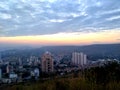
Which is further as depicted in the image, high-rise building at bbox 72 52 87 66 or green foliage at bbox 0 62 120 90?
high-rise building at bbox 72 52 87 66

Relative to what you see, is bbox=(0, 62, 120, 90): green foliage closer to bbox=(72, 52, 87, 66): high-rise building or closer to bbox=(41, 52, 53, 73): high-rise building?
bbox=(41, 52, 53, 73): high-rise building

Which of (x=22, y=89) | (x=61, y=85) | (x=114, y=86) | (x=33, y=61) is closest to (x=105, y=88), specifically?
(x=114, y=86)

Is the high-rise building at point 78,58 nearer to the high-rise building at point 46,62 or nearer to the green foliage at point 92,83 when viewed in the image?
the high-rise building at point 46,62

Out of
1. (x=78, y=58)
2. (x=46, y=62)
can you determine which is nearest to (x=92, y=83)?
(x=46, y=62)

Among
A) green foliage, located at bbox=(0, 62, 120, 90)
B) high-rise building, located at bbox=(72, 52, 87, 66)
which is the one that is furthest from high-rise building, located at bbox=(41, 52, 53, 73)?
green foliage, located at bbox=(0, 62, 120, 90)

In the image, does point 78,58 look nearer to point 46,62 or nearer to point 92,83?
point 46,62

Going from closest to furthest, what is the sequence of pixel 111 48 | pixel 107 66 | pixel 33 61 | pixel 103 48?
pixel 107 66 → pixel 111 48 → pixel 103 48 → pixel 33 61

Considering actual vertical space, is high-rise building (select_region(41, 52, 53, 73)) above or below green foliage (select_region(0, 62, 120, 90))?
below

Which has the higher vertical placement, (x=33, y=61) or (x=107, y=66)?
(x=107, y=66)

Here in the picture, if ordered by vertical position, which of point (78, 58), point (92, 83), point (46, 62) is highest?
point (92, 83)

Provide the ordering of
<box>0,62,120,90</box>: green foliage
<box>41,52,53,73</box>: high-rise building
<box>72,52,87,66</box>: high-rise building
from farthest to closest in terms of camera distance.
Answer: <box>72,52,87,66</box>: high-rise building
<box>41,52,53,73</box>: high-rise building
<box>0,62,120,90</box>: green foliage

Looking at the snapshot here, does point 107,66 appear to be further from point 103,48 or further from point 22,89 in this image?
point 103,48
